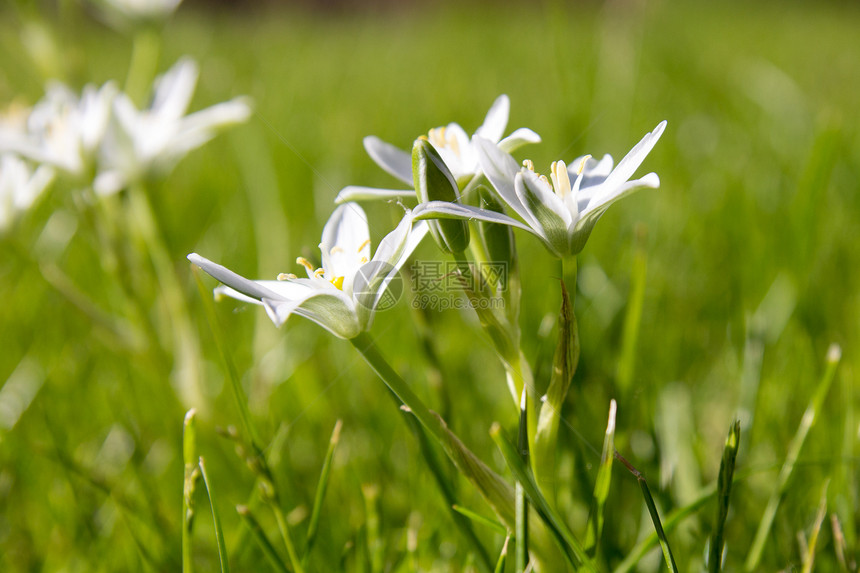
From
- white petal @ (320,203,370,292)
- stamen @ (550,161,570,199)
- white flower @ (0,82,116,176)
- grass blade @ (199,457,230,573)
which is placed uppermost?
white flower @ (0,82,116,176)

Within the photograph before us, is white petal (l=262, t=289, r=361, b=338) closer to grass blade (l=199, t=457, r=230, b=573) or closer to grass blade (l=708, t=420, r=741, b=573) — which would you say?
grass blade (l=199, t=457, r=230, b=573)

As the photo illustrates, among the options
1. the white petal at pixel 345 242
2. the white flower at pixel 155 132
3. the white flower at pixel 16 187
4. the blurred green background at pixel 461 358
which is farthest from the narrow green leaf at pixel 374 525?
the white flower at pixel 16 187

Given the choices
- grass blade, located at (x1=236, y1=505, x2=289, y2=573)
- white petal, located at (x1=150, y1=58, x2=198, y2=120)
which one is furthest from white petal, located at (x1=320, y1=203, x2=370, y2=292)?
white petal, located at (x1=150, y1=58, x2=198, y2=120)

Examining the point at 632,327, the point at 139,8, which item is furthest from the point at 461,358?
the point at 139,8

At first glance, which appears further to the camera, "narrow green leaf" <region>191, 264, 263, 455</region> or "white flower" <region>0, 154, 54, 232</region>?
"white flower" <region>0, 154, 54, 232</region>

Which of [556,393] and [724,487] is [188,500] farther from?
[724,487]

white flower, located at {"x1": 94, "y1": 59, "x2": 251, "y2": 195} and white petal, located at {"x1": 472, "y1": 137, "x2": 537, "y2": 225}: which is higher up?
white flower, located at {"x1": 94, "y1": 59, "x2": 251, "y2": 195}

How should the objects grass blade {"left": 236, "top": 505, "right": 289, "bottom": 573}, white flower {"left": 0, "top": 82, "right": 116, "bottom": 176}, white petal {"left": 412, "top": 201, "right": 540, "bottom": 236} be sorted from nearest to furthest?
white petal {"left": 412, "top": 201, "right": 540, "bottom": 236}
grass blade {"left": 236, "top": 505, "right": 289, "bottom": 573}
white flower {"left": 0, "top": 82, "right": 116, "bottom": 176}

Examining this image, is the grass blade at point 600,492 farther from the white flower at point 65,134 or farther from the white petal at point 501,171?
the white flower at point 65,134
